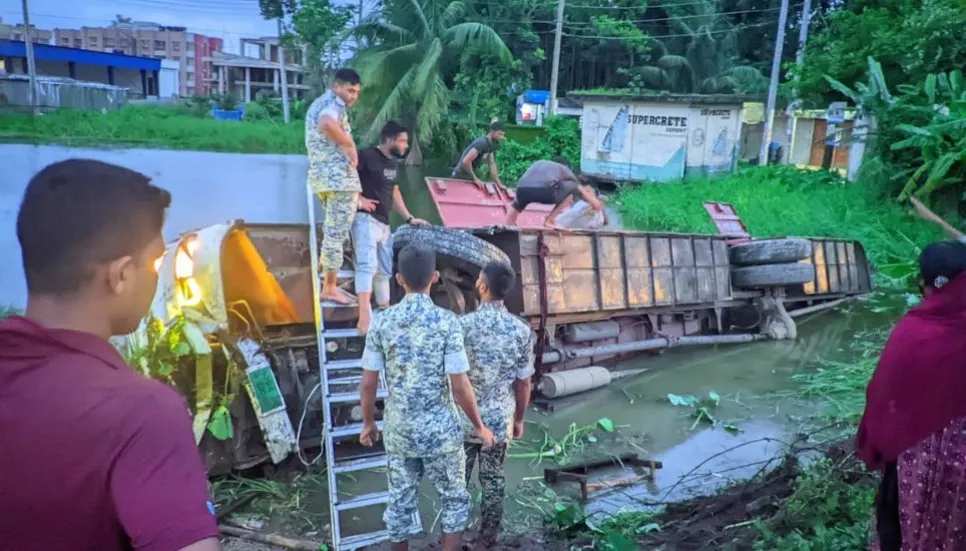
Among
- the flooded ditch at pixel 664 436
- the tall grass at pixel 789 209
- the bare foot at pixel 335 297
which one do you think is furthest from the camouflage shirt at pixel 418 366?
the tall grass at pixel 789 209

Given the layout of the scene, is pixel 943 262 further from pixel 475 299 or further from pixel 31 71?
pixel 31 71

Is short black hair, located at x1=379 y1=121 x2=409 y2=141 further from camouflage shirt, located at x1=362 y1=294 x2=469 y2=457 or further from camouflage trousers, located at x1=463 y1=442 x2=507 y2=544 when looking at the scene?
camouflage trousers, located at x1=463 y1=442 x2=507 y2=544

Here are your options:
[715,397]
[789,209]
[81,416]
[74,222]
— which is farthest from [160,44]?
[789,209]

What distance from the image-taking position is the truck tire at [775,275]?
978 centimetres

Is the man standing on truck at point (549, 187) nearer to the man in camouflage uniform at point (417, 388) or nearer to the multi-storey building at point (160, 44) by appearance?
the multi-storey building at point (160, 44)

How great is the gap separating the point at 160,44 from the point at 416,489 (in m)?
5.96

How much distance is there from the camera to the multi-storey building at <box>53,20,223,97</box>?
638 cm

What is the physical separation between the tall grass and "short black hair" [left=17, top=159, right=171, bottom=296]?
44.3 feet

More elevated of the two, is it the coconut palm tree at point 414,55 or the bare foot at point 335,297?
the coconut palm tree at point 414,55

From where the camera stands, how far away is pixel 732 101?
21.0 meters

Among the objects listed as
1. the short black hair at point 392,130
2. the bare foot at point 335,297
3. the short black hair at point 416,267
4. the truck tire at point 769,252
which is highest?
the short black hair at point 392,130

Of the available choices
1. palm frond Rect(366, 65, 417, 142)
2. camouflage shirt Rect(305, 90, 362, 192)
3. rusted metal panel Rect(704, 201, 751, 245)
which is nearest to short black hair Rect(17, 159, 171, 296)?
camouflage shirt Rect(305, 90, 362, 192)

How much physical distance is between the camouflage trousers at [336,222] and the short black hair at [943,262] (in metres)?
3.80

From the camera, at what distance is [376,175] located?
564cm
